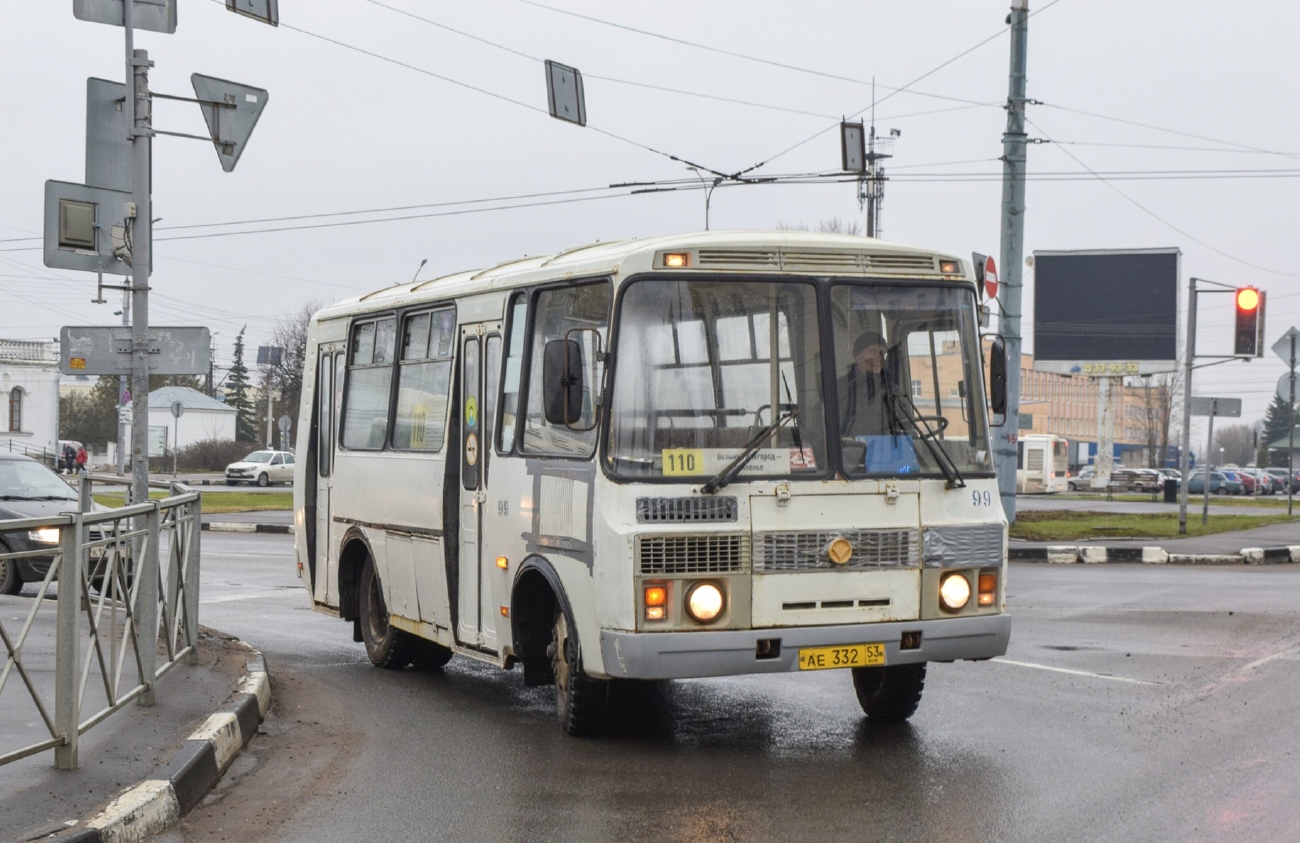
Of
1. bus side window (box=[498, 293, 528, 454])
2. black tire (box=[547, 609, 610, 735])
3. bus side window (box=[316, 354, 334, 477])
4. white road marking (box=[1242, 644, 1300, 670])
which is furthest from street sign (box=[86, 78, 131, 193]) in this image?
white road marking (box=[1242, 644, 1300, 670])

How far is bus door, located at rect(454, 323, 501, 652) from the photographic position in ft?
31.9

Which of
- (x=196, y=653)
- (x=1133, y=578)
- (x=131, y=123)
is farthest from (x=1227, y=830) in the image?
(x=1133, y=578)

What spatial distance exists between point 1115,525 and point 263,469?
4295cm

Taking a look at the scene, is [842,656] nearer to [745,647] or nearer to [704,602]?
[745,647]

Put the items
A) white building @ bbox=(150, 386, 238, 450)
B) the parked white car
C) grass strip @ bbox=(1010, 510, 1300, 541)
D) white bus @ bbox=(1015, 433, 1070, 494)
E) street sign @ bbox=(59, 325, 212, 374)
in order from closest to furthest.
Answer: street sign @ bbox=(59, 325, 212, 374) → grass strip @ bbox=(1010, 510, 1300, 541) → the parked white car → white bus @ bbox=(1015, 433, 1070, 494) → white building @ bbox=(150, 386, 238, 450)

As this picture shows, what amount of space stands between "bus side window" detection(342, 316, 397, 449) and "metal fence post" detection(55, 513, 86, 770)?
14.8 ft

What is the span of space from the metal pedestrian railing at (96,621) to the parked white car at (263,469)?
53.3m

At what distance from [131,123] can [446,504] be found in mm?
4519

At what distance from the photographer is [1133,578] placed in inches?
759

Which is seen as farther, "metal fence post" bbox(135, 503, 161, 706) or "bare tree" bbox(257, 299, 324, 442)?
"bare tree" bbox(257, 299, 324, 442)

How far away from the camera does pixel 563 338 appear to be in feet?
26.5

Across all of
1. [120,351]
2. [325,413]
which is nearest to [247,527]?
[325,413]

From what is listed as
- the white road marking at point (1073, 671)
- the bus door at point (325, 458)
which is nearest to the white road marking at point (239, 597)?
the bus door at point (325, 458)

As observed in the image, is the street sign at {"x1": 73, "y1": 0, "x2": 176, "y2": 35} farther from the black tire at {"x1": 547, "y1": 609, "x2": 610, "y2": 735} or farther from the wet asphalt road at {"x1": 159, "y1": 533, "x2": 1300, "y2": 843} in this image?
the black tire at {"x1": 547, "y1": 609, "x2": 610, "y2": 735}
